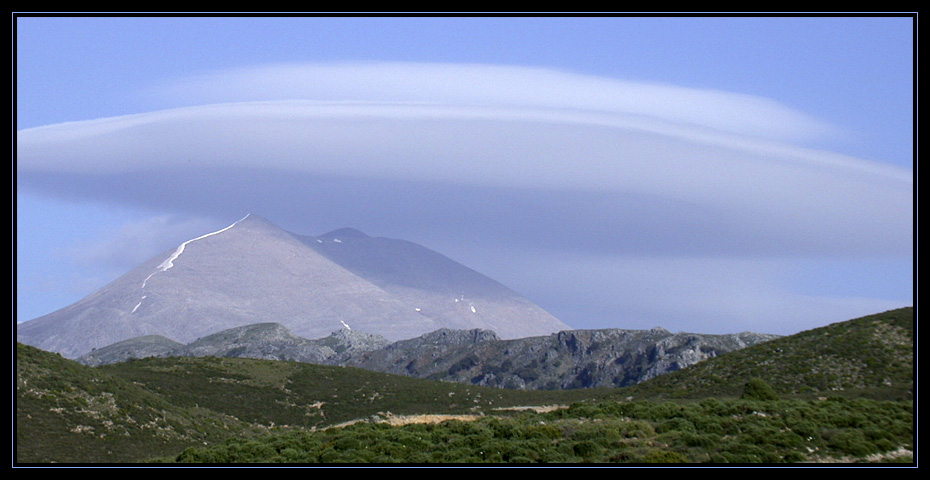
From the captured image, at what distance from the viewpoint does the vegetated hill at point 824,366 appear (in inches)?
2511

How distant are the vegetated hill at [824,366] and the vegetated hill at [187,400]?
1717 centimetres

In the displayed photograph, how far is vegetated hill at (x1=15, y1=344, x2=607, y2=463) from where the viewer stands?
186 ft

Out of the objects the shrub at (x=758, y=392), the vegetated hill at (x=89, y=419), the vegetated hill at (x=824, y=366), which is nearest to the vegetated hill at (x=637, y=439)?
the shrub at (x=758, y=392)

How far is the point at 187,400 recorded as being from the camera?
8506 centimetres

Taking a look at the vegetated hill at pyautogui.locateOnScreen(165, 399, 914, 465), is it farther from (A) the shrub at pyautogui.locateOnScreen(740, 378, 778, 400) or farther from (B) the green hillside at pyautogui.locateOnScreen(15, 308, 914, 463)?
(A) the shrub at pyautogui.locateOnScreen(740, 378, 778, 400)

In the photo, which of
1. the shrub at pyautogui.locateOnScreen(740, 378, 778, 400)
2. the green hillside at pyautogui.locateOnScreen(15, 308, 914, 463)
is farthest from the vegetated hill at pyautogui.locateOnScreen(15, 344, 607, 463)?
the shrub at pyautogui.locateOnScreen(740, 378, 778, 400)

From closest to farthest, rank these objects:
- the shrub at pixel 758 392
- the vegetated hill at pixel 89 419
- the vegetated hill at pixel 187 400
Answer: the shrub at pixel 758 392
the vegetated hill at pixel 89 419
the vegetated hill at pixel 187 400

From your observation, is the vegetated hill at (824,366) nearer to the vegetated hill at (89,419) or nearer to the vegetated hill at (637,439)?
the vegetated hill at (637,439)

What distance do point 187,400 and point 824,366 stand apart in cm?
6054

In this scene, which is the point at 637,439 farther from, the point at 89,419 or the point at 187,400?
the point at 187,400

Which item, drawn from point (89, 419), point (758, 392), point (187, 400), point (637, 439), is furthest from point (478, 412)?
point (637, 439)
